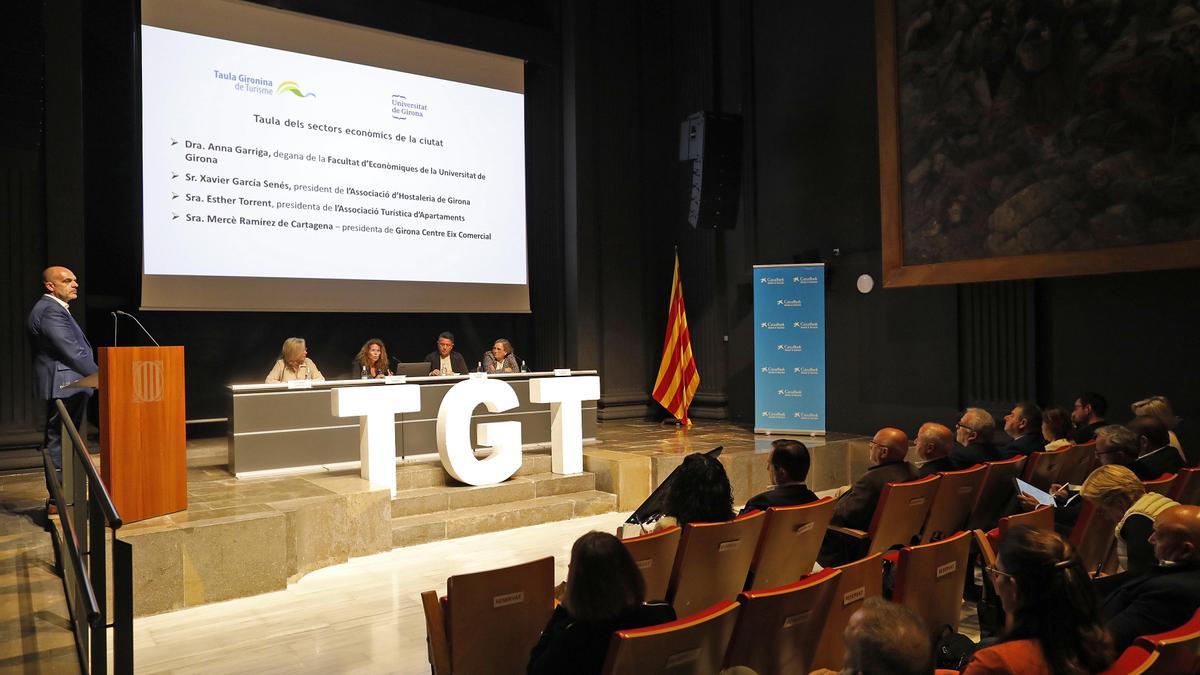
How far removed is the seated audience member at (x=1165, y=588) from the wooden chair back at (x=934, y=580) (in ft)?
1.53

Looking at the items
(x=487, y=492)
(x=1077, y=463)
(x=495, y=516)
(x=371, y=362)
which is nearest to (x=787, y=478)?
(x=1077, y=463)

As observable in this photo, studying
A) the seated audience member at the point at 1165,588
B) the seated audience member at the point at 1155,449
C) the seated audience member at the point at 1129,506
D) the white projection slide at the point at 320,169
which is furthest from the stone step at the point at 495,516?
the seated audience member at the point at 1165,588

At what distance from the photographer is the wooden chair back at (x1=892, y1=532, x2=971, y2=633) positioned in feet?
8.14

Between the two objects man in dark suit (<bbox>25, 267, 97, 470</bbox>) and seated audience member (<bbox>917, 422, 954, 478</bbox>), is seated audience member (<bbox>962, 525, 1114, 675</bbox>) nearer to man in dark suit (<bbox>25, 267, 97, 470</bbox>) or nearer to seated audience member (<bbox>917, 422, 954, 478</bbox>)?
seated audience member (<bbox>917, 422, 954, 478</bbox>)

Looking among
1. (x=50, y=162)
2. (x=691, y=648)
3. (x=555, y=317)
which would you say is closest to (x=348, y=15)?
(x=50, y=162)

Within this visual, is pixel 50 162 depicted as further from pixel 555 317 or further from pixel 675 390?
pixel 675 390

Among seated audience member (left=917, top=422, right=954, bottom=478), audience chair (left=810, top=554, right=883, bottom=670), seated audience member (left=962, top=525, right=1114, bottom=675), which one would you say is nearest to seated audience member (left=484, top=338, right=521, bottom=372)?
seated audience member (left=917, top=422, right=954, bottom=478)

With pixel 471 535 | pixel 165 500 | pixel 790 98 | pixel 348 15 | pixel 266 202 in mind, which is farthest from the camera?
pixel 790 98

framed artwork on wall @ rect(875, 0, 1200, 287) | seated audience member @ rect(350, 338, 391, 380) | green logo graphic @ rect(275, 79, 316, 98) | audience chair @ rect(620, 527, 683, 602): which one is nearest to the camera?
audience chair @ rect(620, 527, 683, 602)

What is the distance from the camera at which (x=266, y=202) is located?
7516 millimetres

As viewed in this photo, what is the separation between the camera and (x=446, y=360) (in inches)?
319

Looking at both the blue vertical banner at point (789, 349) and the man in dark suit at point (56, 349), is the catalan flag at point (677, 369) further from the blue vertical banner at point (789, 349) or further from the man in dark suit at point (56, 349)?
the man in dark suit at point (56, 349)

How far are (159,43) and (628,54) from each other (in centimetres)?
526

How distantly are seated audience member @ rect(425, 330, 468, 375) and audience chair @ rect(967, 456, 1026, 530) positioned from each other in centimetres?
493
